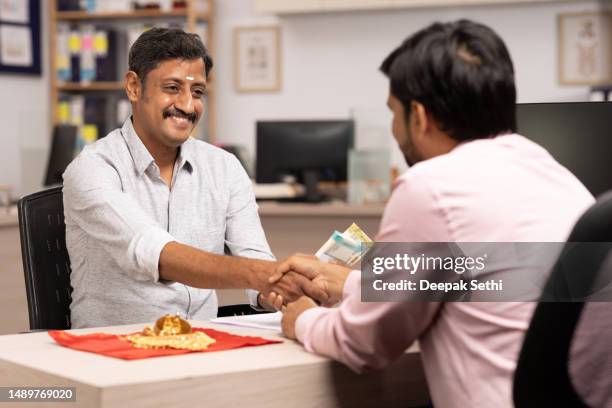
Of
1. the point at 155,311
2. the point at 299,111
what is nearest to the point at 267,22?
the point at 299,111

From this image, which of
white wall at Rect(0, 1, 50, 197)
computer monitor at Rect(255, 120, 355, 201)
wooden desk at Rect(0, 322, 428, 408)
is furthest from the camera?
white wall at Rect(0, 1, 50, 197)

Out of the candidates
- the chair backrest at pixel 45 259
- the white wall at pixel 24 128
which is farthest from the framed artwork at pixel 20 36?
the chair backrest at pixel 45 259

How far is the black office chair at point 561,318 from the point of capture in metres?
1.16

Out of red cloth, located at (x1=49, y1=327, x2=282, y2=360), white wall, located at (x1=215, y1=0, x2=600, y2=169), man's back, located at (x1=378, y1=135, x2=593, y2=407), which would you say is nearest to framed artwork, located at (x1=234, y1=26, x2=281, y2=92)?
white wall, located at (x1=215, y1=0, x2=600, y2=169)

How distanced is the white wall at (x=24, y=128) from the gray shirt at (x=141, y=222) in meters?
4.26

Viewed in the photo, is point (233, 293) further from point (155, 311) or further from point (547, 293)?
point (547, 293)

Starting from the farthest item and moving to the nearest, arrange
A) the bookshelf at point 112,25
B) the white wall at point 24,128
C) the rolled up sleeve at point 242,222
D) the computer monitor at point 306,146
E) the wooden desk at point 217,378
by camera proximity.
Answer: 1. the bookshelf at point 112,25
2. the white wall at point 24,128
3. the computer monitor at point 306,146
4. the rolled up sleeve at point 242,222
5. the wooden desk at point 217,378

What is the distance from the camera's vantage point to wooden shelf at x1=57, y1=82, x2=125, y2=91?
6.87 meters

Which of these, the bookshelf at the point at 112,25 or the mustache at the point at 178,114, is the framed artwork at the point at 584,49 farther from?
the mustache at the point at 178,114

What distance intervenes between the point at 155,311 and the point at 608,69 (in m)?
4.74

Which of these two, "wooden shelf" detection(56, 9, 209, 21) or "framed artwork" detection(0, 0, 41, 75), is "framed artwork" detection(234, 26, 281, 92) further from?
"framed artwork" detection(0, 0, 41, 75)

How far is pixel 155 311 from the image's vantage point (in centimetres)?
232

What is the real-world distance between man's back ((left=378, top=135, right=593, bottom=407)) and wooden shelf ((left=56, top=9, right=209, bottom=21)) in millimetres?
5529

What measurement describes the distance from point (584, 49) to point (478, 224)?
525 centimetres
